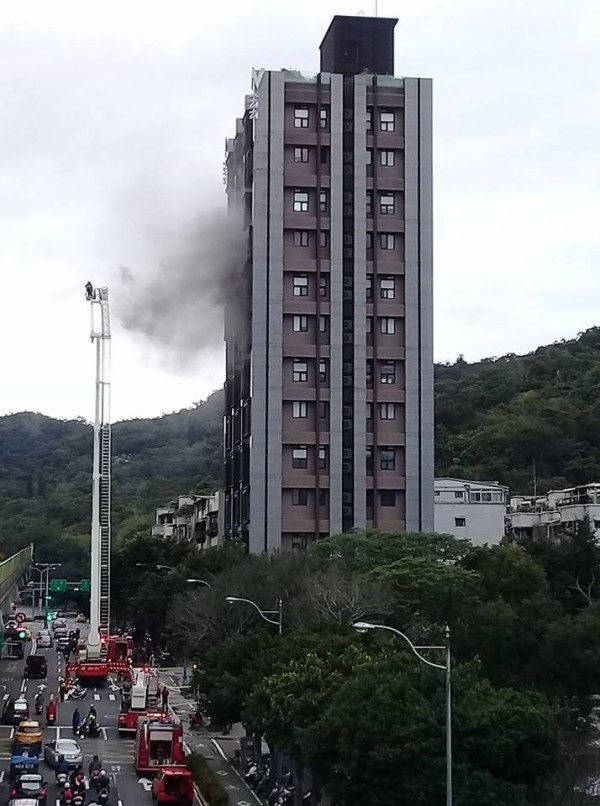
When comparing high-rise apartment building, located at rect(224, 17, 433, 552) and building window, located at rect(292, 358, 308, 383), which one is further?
building window, located at rect(292, 358, 308, 383)

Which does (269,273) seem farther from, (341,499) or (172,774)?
(172,774)

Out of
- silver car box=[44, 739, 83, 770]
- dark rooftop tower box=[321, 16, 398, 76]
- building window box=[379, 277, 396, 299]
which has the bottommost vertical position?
silver car box=[44, 739, 83, 770]

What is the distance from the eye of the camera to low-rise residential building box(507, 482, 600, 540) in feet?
338

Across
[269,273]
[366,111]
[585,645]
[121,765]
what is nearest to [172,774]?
[121,765]

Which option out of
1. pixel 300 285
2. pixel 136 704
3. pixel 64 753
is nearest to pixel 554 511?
pixel 300 285

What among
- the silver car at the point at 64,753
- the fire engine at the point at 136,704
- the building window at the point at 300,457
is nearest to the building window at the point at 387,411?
the building window at the point at 300,457

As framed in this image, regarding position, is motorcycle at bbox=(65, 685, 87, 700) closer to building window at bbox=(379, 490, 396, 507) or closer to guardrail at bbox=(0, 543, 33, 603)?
guardrail at bbox=(0, 543, 33, 603)

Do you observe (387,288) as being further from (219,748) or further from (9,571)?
(219,748)

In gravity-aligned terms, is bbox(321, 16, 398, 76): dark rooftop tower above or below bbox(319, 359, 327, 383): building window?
above

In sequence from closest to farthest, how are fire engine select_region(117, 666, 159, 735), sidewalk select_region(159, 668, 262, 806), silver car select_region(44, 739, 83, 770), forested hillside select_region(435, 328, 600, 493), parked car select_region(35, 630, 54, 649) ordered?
sidewalk select_region(159, 668, 262, 806) → silver car select_region(44, 739, 83, 770) → fire engine select_region(117, 666, 159, 735) → parked car select_region(35, 630, 54, 649) → forested hillside select_region(435, 328, 600, 493)

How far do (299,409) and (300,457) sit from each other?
307 cm

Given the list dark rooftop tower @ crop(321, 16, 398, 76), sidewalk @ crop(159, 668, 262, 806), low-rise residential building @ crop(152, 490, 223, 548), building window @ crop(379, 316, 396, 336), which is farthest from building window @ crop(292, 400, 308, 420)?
dark rooftop tower @ crop(321, 16, 398, 76)

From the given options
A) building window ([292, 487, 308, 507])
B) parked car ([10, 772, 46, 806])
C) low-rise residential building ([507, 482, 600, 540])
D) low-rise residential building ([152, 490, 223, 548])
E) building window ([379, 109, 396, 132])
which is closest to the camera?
parked car ([10, 772, 46, 806])

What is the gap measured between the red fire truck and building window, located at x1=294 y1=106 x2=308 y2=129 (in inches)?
1849
